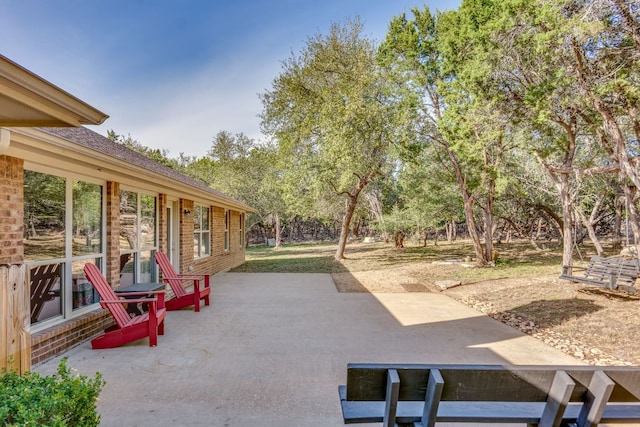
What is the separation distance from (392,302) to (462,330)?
2161 millimetres

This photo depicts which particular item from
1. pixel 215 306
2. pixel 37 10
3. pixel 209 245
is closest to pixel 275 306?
pixel 215 306

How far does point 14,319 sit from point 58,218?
7.61 feet

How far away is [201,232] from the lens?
10680 mm

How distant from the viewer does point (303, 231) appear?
106 ft

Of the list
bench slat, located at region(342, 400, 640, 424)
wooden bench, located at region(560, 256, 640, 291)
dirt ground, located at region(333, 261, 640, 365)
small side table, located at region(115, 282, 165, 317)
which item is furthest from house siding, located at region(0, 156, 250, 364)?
wooden bench, located at region(560, 256, 640, 291)

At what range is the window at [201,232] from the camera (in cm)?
1015

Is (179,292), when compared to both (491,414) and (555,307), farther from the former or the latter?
(555,307)

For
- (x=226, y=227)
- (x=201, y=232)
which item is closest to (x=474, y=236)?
(x=226, y=227)

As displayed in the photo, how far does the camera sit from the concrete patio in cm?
311

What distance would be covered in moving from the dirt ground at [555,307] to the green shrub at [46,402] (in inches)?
204

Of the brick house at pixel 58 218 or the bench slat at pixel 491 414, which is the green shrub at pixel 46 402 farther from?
the bench slat at pixel 491 414

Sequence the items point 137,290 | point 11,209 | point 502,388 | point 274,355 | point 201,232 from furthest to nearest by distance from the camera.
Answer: point 201,232, point 137,290, point 274,355, point 11,209, point 502,388

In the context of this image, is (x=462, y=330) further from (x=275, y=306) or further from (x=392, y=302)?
(x=275, y=306)

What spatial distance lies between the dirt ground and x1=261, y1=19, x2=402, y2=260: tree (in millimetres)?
4685
